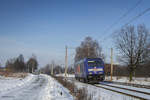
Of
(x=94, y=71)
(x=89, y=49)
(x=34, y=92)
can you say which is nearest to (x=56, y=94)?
(x=34, y=92)

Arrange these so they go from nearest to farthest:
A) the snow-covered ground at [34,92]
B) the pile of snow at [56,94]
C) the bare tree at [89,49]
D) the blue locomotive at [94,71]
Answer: the pile of snow at [56,94] → the snow-covered ground at [34,92] → the blue locomotive at [94,71] → the bare tree at [89,49]

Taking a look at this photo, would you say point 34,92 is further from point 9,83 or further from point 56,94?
point 9,83

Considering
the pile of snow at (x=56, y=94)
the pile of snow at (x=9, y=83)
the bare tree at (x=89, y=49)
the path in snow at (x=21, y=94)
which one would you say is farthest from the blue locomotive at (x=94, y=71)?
the bare tree at (x=89, y=49)

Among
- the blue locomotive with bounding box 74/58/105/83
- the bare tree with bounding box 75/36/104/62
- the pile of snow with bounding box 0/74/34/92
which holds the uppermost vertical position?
the bare tree with bounding box 75/36/104/62

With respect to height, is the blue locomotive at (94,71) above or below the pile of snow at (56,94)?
above

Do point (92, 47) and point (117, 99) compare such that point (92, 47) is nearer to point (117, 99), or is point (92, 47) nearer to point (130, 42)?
point (130, 42)

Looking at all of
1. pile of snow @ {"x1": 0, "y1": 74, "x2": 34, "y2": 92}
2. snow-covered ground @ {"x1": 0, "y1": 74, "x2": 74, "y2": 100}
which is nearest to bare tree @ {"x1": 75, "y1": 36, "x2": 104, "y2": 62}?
pile of snow @ {"x1": 0, "y1": 74, "x2": 34, "y2": 92}

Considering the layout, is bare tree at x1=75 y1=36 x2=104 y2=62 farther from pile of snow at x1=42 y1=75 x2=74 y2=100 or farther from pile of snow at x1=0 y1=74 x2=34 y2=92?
pile of snow at x1=42 y1=75 x2=74 y2=100

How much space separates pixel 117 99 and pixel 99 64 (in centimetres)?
1448

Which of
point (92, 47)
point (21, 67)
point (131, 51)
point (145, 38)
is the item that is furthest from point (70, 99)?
point (21, 67)

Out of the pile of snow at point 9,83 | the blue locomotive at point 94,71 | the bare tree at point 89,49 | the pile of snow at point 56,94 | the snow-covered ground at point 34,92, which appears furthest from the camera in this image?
the bare tree at point 89,49

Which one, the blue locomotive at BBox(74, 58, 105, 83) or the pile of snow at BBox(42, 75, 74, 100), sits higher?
the blue locomotive at BBox(74, 58, 105, 83)

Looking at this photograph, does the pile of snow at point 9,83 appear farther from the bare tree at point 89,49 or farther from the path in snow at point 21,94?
the bare tree at point 89,49

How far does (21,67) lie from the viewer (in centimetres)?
12144
